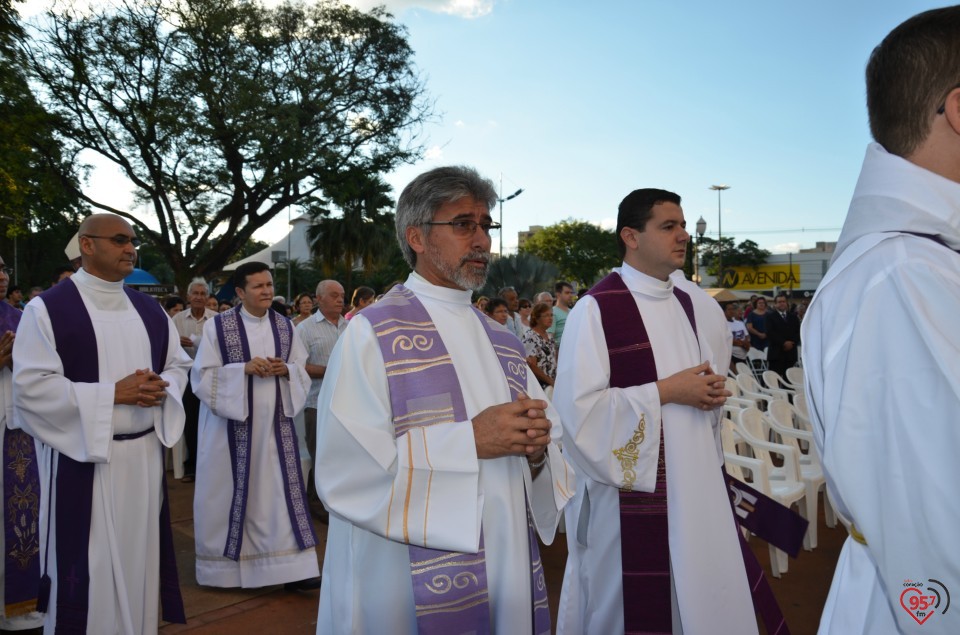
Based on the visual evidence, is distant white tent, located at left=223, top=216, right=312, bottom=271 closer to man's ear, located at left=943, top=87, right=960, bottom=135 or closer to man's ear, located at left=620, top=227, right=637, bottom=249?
man's ear, located at left=620, top=227, right=637, bottom=249

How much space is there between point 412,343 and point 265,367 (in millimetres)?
2871

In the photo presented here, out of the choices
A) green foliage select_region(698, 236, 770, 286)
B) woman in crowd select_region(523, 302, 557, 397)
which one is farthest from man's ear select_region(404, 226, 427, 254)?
green foliage select_region(698, 236, 770, 286)

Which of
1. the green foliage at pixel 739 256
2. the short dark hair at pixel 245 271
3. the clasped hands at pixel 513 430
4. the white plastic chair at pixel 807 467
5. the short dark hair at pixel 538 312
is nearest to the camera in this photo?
the clasped hands at pixel 513 430

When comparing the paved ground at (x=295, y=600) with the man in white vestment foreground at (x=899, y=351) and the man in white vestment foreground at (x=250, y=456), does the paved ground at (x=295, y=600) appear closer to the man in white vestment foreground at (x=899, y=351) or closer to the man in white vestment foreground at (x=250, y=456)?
the man in white vestment foreground at (x=250, y=456)

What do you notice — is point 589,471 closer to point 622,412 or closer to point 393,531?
point 622,412

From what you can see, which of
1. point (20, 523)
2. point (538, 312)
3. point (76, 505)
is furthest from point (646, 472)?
point (538, 312)

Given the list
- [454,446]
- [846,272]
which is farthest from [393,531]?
[846,272]

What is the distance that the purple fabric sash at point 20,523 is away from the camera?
4176 millimetres

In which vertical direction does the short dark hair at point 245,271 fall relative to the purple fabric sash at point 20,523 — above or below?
above

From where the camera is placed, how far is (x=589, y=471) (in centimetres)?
315


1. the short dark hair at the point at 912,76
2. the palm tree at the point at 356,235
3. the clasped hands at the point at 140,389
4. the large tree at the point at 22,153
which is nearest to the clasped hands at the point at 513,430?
the short dark hair at the point at 912,76

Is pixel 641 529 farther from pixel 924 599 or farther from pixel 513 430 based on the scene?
pixel 924 599

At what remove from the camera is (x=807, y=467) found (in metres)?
5.89

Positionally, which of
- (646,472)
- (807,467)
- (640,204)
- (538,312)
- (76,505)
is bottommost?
(807,467)
